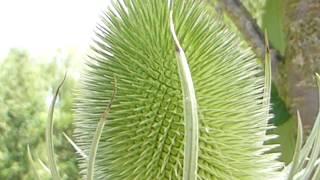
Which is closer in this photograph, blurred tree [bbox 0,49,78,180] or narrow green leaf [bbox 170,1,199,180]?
narrow green leaf [bbox 170,1,199,180]

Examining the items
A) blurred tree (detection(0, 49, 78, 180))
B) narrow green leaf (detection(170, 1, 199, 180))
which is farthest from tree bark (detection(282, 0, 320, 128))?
blurred tree (detection(0, 49, 78, 180))

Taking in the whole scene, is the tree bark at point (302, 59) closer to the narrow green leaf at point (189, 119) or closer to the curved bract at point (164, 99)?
the curved bract at point (164, 99)

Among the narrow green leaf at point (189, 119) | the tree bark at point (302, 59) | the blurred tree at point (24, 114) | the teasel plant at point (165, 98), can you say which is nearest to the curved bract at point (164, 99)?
the teasel plant at point (165, 98)

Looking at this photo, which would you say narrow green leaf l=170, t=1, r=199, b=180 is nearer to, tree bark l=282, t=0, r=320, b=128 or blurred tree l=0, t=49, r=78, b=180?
tree bark l=282, t=0, r=320, b=128

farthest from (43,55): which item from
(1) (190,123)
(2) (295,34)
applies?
(1) (190,123)

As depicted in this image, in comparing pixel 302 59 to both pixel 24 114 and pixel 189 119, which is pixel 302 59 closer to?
pixel 189 119

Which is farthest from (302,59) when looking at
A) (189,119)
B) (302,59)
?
(189,119)

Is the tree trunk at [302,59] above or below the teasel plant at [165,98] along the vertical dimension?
above
